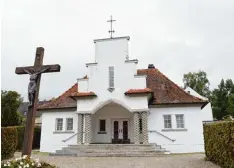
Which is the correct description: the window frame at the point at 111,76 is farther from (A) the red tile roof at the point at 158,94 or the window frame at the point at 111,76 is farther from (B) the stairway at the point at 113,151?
(B) the stairway at the point at 113,151

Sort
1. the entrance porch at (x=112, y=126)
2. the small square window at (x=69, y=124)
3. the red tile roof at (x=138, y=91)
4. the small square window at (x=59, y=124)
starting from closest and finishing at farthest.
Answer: the red tile roof at (x=138, y=91)
the entrance porch at (x=112, y=126)
the small square window at (x=69, y=124)
the small square window at (x=59, y=124)

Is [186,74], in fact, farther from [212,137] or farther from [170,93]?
[212,137]

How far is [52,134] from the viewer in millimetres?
20078

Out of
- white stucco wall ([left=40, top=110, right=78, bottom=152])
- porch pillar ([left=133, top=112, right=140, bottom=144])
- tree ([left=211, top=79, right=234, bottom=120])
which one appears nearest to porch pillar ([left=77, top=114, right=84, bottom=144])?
white stucco wall ([left=40, top=110, right=78, bottom=152])

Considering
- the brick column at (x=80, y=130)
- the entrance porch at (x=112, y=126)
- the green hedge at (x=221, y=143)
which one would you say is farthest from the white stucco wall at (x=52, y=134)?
the green hedge at (x=221, y=143)

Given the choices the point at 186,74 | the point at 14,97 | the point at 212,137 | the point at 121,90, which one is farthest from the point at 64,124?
the point at 186,74

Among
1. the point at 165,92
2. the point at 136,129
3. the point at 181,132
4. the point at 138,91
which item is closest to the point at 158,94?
the point at 165,92

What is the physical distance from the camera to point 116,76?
18.3 meters

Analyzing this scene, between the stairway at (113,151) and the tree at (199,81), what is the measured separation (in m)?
31.6

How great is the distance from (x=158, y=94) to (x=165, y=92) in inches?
26.5

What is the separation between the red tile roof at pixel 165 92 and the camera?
18.5 metres

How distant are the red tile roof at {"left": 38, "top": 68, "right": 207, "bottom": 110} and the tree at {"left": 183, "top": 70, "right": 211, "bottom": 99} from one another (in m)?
24.2

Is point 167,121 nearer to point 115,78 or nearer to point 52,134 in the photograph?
point 115,78

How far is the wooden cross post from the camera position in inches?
296
